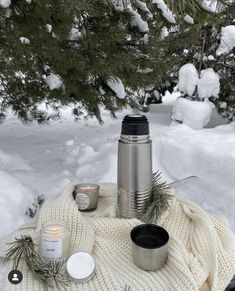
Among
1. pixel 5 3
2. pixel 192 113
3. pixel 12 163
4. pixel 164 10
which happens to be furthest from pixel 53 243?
pixel 192 113

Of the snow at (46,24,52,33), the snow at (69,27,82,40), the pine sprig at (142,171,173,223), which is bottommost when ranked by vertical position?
the pine sprig at (142,171,173,223)

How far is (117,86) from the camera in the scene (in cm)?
277

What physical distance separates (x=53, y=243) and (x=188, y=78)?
3.79 m

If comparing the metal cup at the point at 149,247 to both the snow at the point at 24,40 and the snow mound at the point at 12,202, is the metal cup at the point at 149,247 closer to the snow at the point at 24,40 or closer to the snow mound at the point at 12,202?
the snow mound at the point at 12,202

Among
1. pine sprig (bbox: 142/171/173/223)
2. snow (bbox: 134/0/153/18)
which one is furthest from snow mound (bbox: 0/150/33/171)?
pine sprig (bbox: 142/171/173/223)

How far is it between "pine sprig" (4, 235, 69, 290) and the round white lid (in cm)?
3

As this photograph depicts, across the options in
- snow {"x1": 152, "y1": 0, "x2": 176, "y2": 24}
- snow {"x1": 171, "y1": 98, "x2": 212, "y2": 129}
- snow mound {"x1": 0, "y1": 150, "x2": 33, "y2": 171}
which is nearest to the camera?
snow {"x1": 152, "y1": 0, "x2": 176, "y2": 24}

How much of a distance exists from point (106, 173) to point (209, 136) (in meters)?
1.30

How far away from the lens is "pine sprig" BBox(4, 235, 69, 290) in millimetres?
1120

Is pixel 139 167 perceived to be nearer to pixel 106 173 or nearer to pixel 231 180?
pixel 106 173

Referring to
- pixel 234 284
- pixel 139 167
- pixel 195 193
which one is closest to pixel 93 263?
pixel 139 167

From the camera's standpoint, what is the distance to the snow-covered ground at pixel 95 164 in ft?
7.22

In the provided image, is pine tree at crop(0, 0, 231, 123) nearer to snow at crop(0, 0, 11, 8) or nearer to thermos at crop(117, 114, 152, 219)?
snow at crop(0, 0, 11, 8)

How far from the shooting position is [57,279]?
3.68 ft
